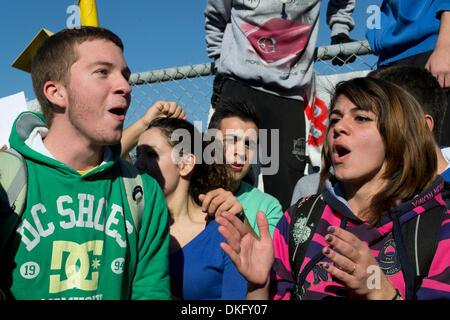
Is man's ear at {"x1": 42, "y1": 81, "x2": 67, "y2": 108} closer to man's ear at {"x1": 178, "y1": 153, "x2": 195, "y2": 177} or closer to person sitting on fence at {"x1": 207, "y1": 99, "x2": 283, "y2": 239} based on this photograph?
man's ear at {"x1": 178, "y1": 153, "x2": 195, "y2": 177}

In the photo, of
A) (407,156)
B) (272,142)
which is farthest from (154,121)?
(407,156)

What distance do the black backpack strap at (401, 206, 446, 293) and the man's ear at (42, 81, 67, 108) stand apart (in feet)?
4.95

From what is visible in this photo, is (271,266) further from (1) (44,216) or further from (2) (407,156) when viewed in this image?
(1) (44,216)

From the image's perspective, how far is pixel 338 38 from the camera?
3.86m

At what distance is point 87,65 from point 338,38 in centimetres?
231

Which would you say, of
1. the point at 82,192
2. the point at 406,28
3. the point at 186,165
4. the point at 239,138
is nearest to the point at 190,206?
the point at 186,165

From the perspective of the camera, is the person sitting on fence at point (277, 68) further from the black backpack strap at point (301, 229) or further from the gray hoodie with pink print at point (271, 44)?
the black backpack strap at point (301, 229)

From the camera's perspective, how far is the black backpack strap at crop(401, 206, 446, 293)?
1.77m

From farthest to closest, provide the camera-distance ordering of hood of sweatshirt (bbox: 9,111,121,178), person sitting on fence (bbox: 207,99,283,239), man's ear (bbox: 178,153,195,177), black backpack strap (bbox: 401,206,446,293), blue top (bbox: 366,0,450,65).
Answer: person sitting on fence (bbox: 207,99,283,239)
man's ear (bbox: 178,153,195,177)
blue top (bbox: 366,0,450,65)
hood of sweatshirt (bbox: 9,111,121,178)
black backpack strap (bbox: 401,206,446,293)

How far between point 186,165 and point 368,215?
1.38 m

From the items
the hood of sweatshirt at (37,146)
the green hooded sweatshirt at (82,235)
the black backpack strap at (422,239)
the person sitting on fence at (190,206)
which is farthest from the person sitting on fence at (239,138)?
the black backpack strap at (422,239)

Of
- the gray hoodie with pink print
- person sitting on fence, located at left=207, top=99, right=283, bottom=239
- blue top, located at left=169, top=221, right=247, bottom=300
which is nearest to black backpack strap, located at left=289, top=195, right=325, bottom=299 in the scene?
blue top, located at left=169, top=221, right=247, bottom=300

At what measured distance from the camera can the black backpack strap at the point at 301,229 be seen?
2018mm

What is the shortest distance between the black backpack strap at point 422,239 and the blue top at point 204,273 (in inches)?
36.1
